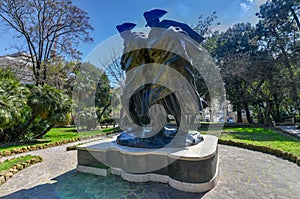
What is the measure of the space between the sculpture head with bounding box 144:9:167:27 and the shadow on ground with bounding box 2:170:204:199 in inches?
164

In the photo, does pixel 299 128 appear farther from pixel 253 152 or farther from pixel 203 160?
pixel 203 160

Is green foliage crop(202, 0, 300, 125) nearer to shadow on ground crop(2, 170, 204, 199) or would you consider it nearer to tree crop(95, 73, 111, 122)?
tree crop(95, 73, 111, 122)

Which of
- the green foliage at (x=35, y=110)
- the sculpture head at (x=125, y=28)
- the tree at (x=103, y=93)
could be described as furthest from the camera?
the tree at (x=103, y=93)

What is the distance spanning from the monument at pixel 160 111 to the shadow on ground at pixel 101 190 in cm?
19

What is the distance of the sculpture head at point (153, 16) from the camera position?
4914 mm

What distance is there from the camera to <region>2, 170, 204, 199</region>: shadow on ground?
3.73 m

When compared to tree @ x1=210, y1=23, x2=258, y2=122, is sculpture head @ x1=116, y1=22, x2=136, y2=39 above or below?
below

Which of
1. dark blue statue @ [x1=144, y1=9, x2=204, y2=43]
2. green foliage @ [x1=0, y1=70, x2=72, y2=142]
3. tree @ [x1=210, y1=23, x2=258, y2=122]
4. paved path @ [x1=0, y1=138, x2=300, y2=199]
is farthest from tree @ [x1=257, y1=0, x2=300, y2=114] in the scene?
green foliage @ [x1=0, y1=70, x2=72, y2=142]

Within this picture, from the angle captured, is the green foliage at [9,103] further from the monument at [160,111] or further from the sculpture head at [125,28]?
the sculpture head at [125,28]

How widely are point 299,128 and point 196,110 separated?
39.2 feet

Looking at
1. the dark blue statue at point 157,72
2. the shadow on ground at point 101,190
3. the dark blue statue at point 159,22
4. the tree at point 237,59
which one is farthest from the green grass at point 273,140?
the tree at point 237,59

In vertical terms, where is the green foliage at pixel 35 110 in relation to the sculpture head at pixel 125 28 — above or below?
below

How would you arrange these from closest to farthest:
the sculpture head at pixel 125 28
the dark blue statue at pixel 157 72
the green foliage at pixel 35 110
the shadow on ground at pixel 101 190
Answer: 1. the shadow on ground at pixel 101 190
2. the dark blue statue at pixel 157 72
3. the sculpture head at pixel 125 28
4. the green foliage at pixel 35 110

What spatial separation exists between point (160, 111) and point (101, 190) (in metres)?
2.60
